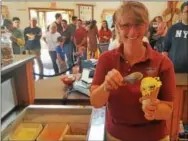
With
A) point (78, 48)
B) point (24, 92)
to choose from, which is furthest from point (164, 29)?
point (24, 92)

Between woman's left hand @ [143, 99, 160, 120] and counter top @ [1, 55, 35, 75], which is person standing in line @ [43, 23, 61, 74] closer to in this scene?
counter top @ [1, 55, 35, 75]

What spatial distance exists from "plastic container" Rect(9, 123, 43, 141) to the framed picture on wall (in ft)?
10.8

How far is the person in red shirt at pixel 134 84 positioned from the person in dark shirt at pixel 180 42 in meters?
1.51

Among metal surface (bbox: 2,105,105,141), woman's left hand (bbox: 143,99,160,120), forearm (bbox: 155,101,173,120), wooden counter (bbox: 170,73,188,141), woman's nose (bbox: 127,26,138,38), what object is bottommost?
wooden counter (bbox: 170,73,188,141)

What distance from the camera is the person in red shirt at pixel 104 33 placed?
13.7ft

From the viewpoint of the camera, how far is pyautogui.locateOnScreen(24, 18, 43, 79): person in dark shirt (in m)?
4.16

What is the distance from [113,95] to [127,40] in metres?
0.23

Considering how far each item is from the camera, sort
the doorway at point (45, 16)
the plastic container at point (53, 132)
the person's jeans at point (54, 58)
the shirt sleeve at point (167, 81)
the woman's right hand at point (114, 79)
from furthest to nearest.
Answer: the person's jeans at point (54, 58) → the doorway at point (45, 16) → the plastic container at point (53, 132) → the shirt sleeve at point (167, 81) → the woman's right hand at point (114, 79)

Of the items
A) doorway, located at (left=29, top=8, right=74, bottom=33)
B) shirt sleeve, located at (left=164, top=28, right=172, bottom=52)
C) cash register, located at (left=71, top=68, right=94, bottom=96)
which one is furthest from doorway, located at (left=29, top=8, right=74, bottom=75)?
cash register, located at (left=71, top=68, right=94, bottom=96)

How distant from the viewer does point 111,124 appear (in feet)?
3.32

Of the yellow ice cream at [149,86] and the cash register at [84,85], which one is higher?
the yellow ice cream at [149,86]

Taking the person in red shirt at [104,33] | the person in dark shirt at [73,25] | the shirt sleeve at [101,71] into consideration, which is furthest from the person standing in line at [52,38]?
the shirt sleeve at [101,71]

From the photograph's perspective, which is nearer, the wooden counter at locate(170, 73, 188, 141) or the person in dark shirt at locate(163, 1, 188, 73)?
the wooden counter at locate(170, 73, 188, 141)

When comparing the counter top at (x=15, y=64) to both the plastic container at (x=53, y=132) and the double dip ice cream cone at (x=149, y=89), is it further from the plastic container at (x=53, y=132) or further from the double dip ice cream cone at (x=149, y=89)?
the double dip ice cream cone at (x=149, y=89)
